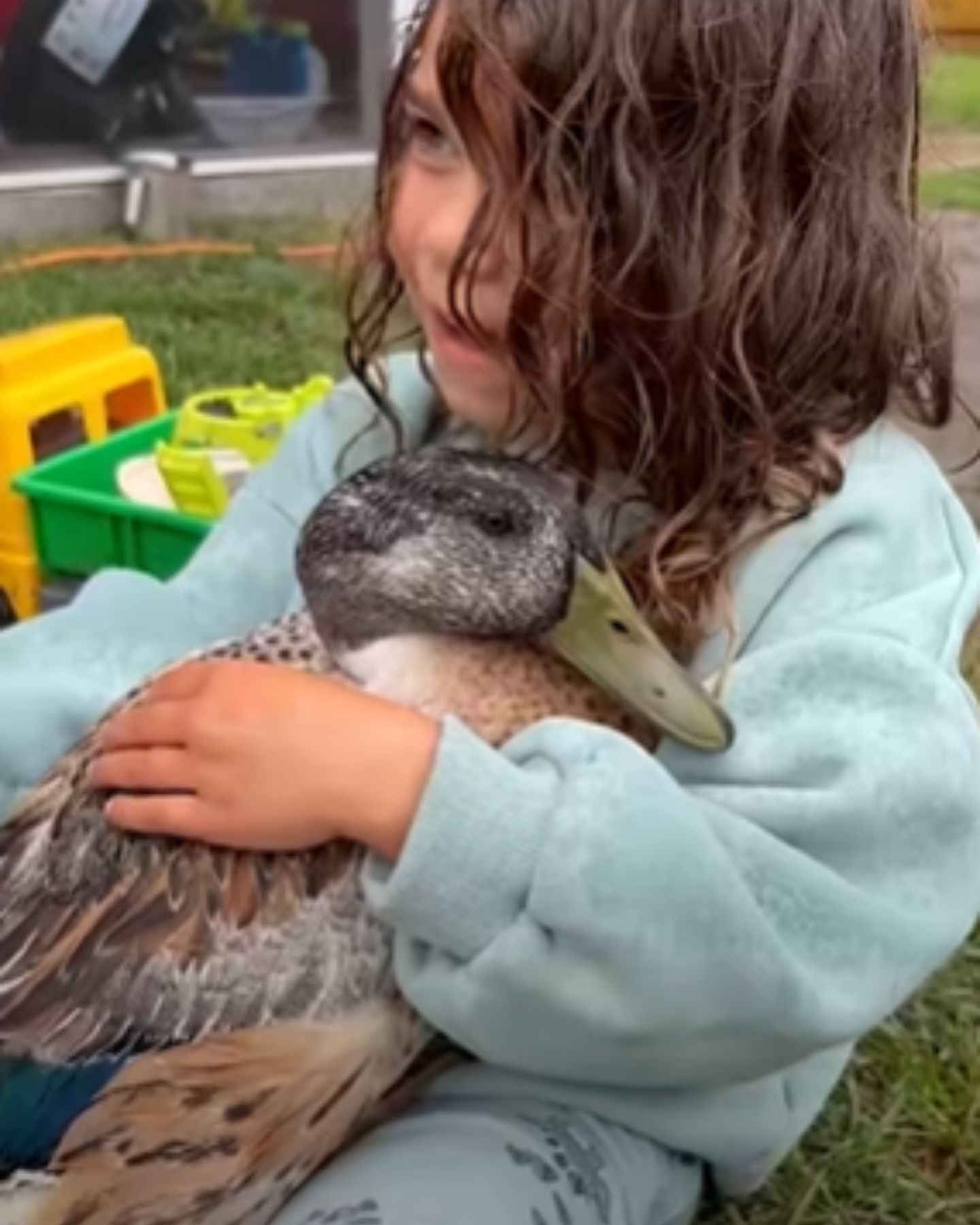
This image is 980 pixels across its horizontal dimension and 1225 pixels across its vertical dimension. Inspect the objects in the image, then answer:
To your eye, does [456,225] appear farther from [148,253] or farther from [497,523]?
[148,253]

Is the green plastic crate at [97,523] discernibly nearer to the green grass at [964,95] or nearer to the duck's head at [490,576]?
the duck's head at [490,576]

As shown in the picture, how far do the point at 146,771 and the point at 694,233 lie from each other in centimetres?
42

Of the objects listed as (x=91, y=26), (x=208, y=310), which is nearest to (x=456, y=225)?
(x=208, y=310)

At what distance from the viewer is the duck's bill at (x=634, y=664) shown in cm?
128

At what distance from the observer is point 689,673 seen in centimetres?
135

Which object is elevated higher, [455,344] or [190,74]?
[455,344]

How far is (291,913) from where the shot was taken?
4.17ft

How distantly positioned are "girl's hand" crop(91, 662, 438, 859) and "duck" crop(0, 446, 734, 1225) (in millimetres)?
20

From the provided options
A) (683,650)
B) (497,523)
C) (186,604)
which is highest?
(497,523)

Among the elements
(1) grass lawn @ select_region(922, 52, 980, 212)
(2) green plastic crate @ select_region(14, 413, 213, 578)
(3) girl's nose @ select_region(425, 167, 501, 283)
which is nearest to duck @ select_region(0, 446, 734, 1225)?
(3) girl's nose @ select_region(425, 167, 501, 283)

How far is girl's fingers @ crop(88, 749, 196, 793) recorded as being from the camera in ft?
4.22

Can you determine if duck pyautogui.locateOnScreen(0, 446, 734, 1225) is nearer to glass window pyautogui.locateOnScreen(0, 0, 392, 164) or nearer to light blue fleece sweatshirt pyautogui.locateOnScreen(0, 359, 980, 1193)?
light blue fleece sweatshirt pyautogui.locateOnScreen(0, 359, 980, 1193)

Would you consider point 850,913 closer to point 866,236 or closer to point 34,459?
point 866,236

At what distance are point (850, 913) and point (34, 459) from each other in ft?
4.34
